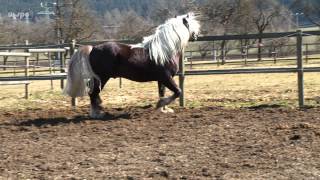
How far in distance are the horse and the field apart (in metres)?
0.45

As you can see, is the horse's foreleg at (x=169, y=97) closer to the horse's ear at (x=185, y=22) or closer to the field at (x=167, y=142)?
the field at (x=167, y=142)

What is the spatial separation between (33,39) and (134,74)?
119 feet

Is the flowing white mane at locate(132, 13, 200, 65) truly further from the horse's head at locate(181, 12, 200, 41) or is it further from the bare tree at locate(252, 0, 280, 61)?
the bare tree at locate(252, 0, 280, 61)

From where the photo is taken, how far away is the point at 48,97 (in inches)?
498

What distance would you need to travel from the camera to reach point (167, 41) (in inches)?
346

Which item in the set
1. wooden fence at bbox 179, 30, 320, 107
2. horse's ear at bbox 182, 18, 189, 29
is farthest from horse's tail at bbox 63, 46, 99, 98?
wooden fence at bbox 179, 30, 320, 107

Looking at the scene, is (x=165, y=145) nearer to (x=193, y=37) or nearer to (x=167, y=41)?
(x=167, y=41)

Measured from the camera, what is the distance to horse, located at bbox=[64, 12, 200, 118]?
8.61 m

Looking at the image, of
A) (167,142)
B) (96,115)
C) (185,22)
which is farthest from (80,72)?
(167,142)

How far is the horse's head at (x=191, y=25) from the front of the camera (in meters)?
9.17

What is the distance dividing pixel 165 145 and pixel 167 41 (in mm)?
3051

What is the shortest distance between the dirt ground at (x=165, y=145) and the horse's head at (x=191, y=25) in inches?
54.5

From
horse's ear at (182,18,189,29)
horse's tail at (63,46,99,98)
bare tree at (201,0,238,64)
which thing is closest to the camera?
horse's tail at (63,46,99,98)

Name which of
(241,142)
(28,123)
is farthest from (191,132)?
(28,123)
